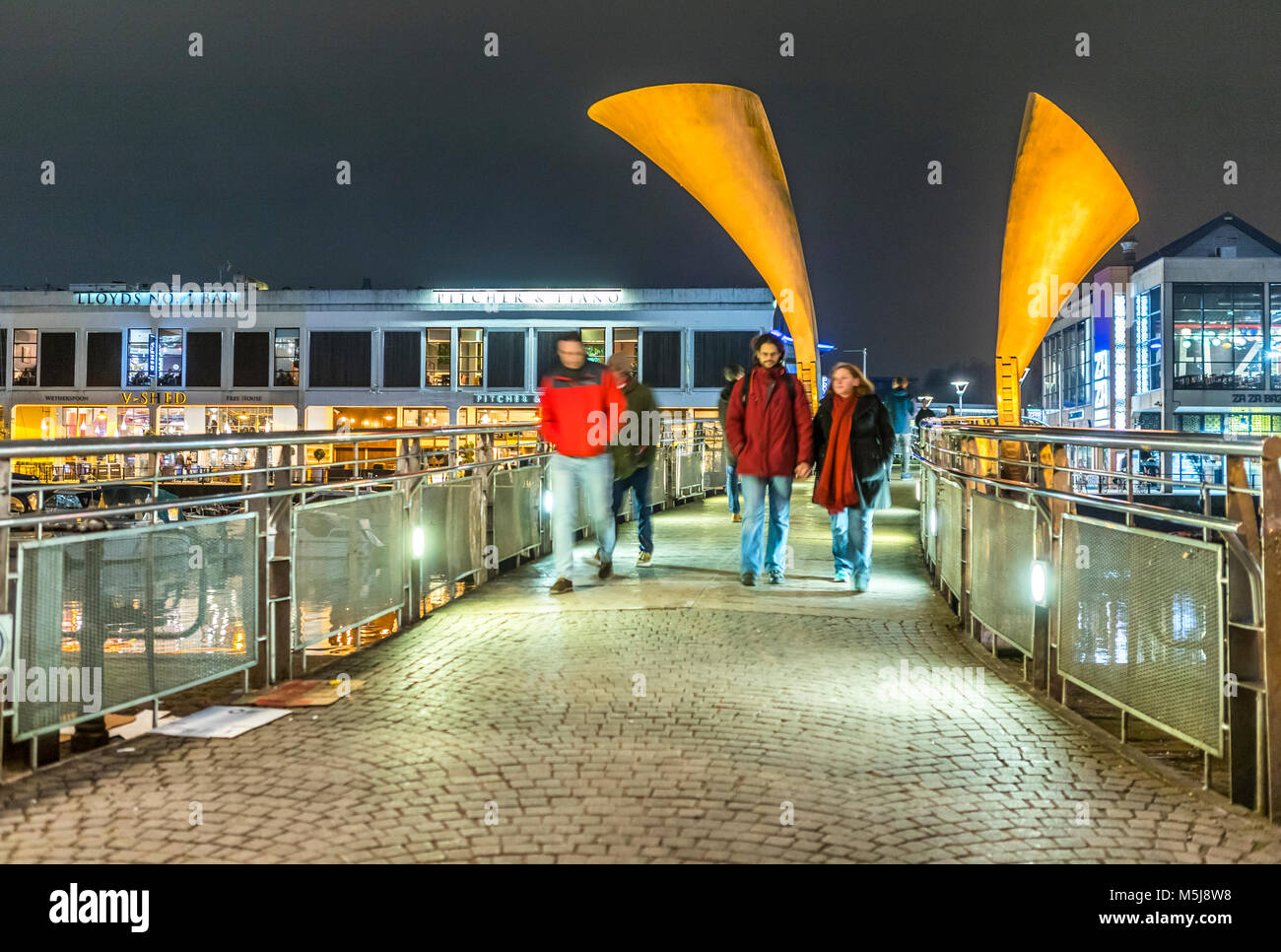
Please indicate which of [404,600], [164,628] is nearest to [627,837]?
[164,628]

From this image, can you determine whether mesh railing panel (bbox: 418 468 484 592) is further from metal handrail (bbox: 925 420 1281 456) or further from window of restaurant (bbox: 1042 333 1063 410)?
window of restaurant (bbox: 1042 333 1063 410)

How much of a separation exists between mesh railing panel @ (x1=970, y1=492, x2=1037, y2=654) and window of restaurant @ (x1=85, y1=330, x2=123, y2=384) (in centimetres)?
6386

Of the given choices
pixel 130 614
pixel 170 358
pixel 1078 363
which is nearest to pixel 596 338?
pixel 170 358

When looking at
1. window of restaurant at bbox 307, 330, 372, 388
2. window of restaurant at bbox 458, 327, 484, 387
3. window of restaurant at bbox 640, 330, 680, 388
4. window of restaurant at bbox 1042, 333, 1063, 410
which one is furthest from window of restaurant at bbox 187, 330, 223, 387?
window of restaurant at bbox 1042, 333, 1063, 410

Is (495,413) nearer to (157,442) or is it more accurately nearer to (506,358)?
(506,358)

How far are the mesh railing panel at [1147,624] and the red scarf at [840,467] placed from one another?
353 centimetres

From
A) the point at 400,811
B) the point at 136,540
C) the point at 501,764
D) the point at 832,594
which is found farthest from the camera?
the point at 832,594

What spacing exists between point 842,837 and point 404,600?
16.7 ft

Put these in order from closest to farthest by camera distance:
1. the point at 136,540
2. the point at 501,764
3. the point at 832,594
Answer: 1. the point at 501,764
2. the point at 136,540
3. the point at 832,594

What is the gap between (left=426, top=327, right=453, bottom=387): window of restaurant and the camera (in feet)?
200

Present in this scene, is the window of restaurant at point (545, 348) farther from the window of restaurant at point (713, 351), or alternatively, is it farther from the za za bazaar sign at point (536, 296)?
the window of restaurant at point (713, 351)

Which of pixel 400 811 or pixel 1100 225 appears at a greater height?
pixel 1100 225
